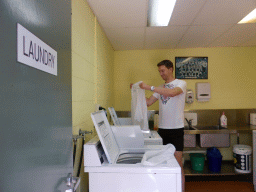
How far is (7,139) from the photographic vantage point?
0.52 metres

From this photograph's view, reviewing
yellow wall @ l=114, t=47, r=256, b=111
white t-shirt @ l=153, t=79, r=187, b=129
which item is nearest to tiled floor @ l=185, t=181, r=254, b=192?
white t-shirt @ l=153, t=79, r=187, b=129

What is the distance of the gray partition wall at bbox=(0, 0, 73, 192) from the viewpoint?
1.71 ft

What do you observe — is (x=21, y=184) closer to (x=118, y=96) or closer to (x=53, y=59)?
(x=53, y=59)

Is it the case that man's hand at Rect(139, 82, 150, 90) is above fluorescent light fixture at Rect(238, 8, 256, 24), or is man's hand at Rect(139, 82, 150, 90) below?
below

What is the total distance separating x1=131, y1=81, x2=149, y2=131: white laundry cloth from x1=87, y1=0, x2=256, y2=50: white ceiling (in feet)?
2.98

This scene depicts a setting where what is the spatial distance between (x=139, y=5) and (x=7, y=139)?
6.93 feet

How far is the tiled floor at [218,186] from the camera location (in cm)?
319

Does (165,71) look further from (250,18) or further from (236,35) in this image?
(236,35)

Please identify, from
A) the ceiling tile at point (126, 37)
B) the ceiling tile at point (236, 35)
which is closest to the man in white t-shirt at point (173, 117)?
the ceiling tile at point (126, 37)

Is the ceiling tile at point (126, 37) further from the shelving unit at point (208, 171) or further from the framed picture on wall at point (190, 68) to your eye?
the shelving unit at point (208, 171)

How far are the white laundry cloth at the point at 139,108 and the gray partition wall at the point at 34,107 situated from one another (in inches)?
64.2

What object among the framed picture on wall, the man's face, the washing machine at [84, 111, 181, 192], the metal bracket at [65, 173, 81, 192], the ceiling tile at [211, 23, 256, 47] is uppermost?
the ceiling tile at [211, 23, 256, 47]

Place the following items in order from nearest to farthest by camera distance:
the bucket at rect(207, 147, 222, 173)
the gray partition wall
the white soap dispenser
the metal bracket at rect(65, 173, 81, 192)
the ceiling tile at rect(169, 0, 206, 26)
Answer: the gray partition wall → the metal bracket at rect(65, 173, 81, 192) → the ceiling tile at rect(169, 0, 206, 26) → the bucket at rect(207, 147, 222, 173) → the white soap dispenser

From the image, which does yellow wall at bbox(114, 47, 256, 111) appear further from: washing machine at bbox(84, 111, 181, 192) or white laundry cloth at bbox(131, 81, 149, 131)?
washing machine at bbox(84, 111, 181, 192)
